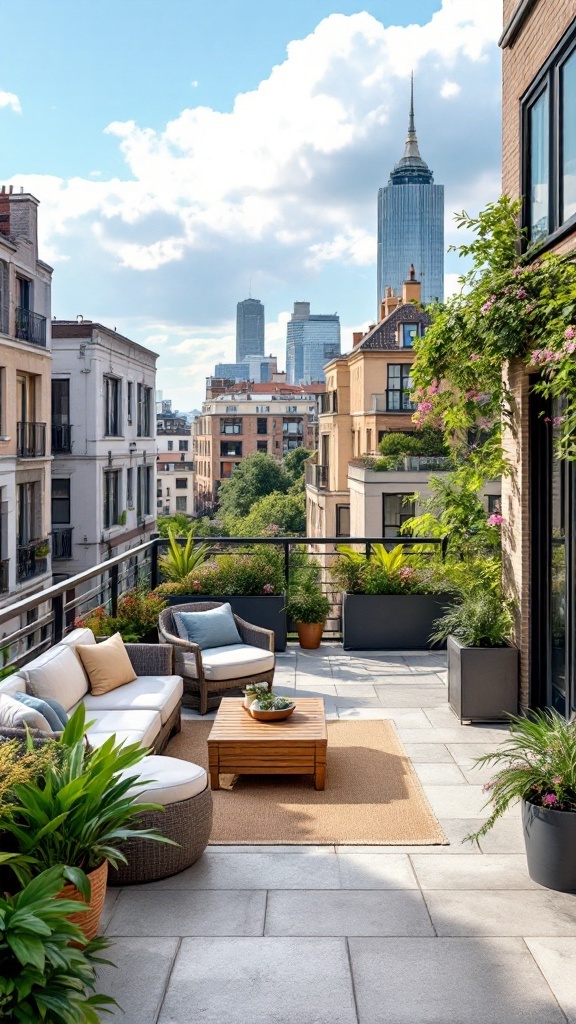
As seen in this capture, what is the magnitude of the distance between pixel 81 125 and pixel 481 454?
14090 mm

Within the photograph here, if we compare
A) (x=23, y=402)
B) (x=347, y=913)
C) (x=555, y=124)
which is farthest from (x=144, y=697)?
(x=23, y=402)

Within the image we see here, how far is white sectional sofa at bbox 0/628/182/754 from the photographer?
5383 millimetres

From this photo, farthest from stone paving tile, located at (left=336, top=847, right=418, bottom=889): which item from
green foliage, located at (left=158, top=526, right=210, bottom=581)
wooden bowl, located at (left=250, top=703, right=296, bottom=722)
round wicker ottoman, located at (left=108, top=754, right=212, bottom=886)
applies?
green foliage, located at (left=158, top=526, right=210, bottom=581)

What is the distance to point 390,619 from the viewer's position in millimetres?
9375

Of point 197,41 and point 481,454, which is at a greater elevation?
point 197,41

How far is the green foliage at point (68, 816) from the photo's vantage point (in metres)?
3.44

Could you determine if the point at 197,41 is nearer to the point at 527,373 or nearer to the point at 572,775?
the point at 527,373

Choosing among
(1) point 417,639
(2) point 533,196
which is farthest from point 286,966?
(1) point 417,639

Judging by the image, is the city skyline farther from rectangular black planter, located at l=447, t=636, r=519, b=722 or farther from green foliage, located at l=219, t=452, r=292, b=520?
green foliage, located at l=219, t=452, r=292, b=520

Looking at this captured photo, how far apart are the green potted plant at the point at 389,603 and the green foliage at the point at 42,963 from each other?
6.41m

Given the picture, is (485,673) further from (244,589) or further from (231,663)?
(244,589)

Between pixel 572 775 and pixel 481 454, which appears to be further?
pixel 481 454

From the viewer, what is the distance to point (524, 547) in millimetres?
6977

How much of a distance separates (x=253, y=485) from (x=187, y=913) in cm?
6555
